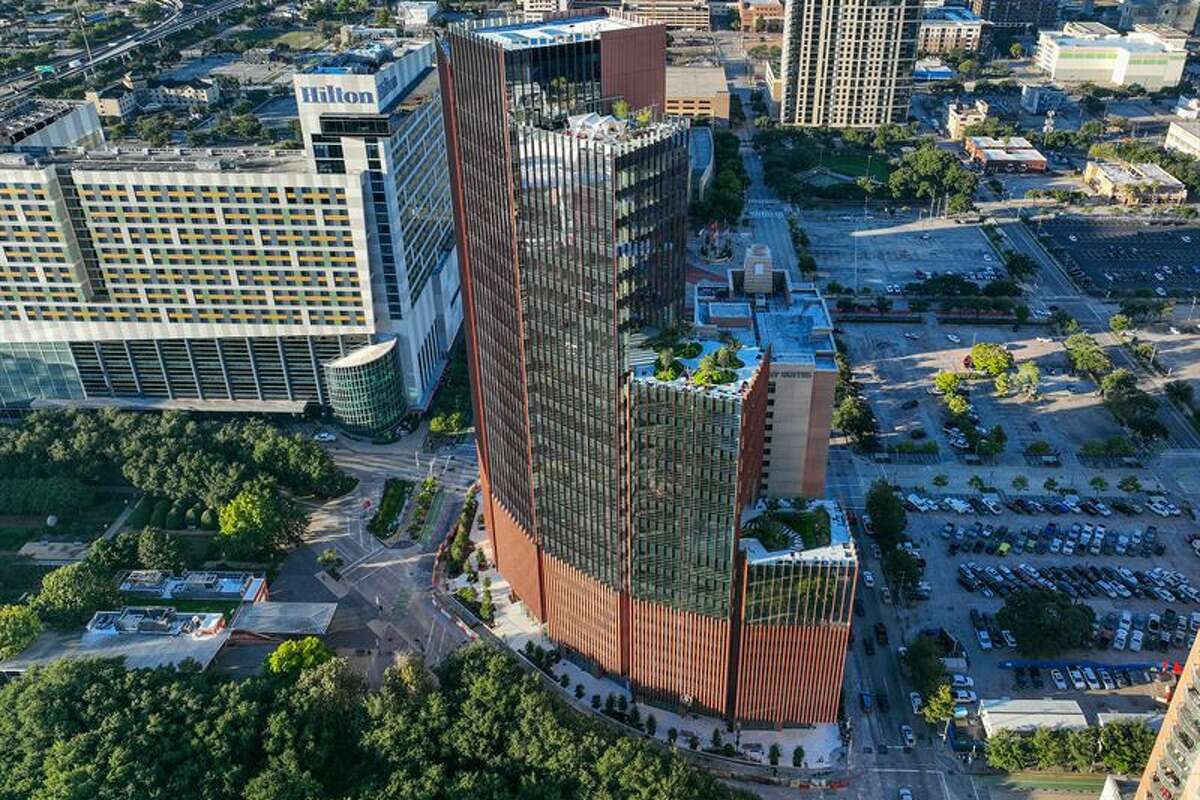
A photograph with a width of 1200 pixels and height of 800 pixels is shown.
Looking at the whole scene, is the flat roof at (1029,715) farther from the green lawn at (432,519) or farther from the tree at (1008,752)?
the green lawn at (432,519)

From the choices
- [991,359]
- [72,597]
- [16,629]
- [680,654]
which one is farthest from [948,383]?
[16,629]

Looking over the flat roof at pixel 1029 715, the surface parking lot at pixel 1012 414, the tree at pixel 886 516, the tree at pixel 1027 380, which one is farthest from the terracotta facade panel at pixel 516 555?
the tree at pixel 1027 380

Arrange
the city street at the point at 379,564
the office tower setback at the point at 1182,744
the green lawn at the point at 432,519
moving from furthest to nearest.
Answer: the green lawn at the point at 432,519, the city street at the point at 379,564, the office tower setback at the point at 1182,744

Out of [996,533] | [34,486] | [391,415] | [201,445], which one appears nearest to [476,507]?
[391,415]

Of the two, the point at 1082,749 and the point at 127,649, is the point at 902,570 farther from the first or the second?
the point at 127,649

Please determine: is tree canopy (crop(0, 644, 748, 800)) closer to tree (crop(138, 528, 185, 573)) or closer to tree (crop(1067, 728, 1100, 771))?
tree (crop(138, 528, 185, 573))

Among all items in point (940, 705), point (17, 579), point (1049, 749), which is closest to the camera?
point (1049, 749)
